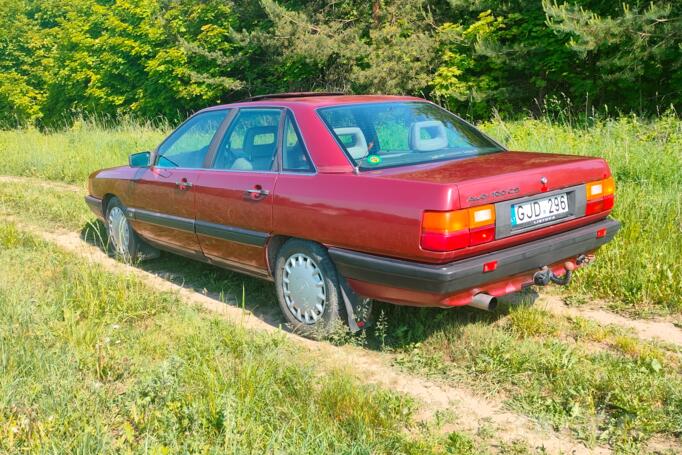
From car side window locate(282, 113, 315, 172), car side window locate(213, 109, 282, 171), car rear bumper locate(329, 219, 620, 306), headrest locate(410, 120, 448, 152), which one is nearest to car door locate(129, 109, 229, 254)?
car side window locate(213, 109, 282, 171)

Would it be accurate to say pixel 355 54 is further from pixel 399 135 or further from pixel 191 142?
pixel 399 135

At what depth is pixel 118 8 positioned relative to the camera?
26.6 meters

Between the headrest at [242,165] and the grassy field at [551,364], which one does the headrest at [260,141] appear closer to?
the headrest at [242,165]

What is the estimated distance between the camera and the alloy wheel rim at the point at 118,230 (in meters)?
6.62

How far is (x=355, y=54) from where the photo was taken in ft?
61.2

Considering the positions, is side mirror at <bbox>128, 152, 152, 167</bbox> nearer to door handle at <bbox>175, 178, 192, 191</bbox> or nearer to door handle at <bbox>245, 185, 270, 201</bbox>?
door handle at <bbox>175, 178, 192, 191</bbox>

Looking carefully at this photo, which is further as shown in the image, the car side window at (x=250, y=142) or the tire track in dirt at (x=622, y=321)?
the car side window at (x=250, y=142)

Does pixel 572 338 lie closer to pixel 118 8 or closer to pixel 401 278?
pixel 401 278

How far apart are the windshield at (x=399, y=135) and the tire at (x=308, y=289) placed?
2.28 feet

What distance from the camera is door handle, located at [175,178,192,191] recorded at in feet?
17.9

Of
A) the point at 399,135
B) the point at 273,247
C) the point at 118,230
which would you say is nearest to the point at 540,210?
the point at 399,135

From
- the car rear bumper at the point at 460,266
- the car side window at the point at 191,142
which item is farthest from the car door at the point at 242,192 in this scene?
the car rear bumper at the point at 460,266

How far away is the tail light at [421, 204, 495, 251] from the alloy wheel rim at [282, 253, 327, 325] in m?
0.99

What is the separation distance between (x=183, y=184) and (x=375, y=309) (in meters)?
1.97
